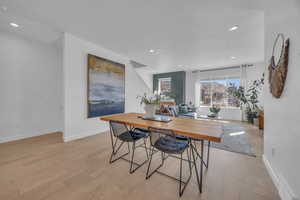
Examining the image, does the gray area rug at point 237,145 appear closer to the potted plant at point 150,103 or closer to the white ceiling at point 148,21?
the potted plant at point 150,103

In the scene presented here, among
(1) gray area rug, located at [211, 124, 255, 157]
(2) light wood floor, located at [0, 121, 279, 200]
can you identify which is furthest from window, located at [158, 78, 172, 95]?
(2) light wood floor, located at [0, 121, 279, 200]

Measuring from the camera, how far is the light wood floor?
1412 millimetres

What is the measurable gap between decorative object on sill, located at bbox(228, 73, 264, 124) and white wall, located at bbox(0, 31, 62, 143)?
7.03 meters

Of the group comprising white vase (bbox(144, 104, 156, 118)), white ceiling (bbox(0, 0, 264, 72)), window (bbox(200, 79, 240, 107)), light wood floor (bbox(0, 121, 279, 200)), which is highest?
white ceiling (bbox(0, 0, 264, 72))

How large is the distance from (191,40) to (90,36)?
8.79 ft

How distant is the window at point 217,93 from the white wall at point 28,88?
6695 millimetres

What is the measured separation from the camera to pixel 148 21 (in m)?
2.42

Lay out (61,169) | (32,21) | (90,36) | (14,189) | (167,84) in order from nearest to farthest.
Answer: (14,189) < (61,169) < (32,21) < (90,36) < (167,84)

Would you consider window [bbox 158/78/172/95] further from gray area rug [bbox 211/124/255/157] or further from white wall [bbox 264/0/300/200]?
white wall [bbox 264/0/300/200]

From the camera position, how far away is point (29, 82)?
10.6 feet

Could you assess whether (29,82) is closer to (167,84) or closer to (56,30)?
(56,30)

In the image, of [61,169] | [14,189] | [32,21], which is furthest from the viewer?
[32,21]

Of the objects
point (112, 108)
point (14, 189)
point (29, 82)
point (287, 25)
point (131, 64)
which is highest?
point (131, 64)

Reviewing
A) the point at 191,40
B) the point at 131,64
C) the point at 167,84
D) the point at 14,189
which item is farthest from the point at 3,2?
the point at 167,84
